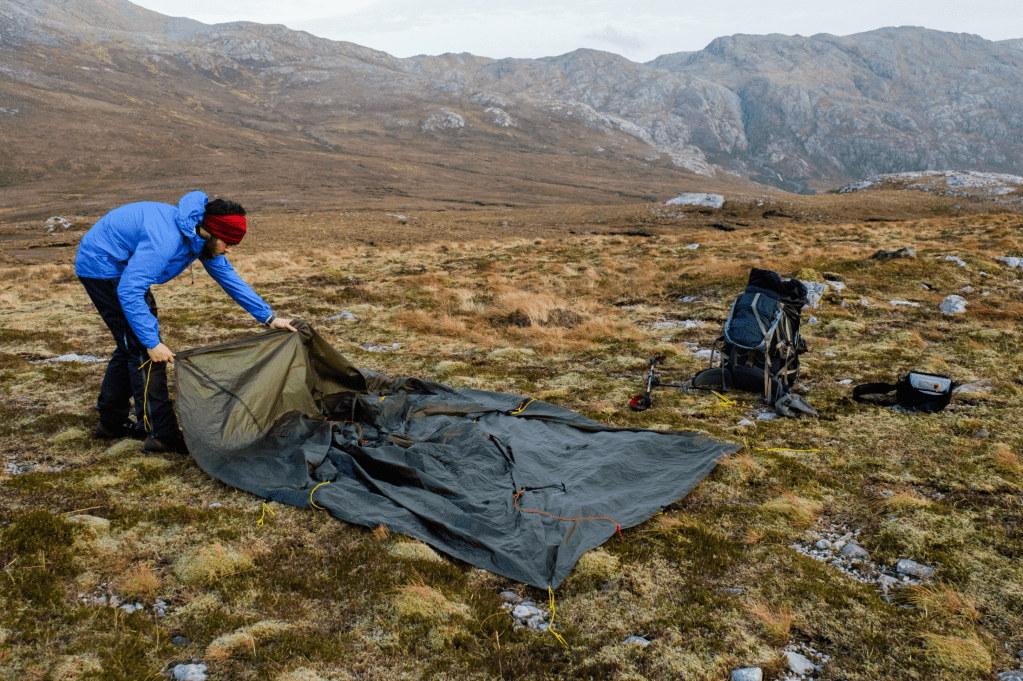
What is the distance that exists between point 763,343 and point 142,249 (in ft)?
24.5

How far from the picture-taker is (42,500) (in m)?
4.60

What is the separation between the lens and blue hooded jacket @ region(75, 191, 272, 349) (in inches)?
204

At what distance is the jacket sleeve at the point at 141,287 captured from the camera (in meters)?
5.16

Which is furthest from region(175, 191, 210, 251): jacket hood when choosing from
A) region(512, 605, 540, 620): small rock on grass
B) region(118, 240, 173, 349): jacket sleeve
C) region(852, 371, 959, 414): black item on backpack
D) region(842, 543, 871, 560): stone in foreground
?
region(852, 371, 959, 414): black item on backpack

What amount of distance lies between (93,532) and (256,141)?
143746mm

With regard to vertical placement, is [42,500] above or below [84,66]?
below

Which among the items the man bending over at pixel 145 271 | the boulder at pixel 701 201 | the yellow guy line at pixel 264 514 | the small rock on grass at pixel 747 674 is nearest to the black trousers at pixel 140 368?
the man bending over at pixel 145 271

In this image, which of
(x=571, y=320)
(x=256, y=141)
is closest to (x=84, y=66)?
(x=256, y=141)

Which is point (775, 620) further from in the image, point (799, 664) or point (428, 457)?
point (428, 457)

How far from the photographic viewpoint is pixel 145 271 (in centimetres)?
522

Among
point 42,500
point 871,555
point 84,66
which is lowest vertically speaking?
point 42,500

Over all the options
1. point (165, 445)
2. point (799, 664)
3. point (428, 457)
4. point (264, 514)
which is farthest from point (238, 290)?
point (799, 664)

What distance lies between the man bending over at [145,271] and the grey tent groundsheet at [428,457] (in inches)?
16.7

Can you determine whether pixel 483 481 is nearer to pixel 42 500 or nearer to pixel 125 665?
pixel 125 665
